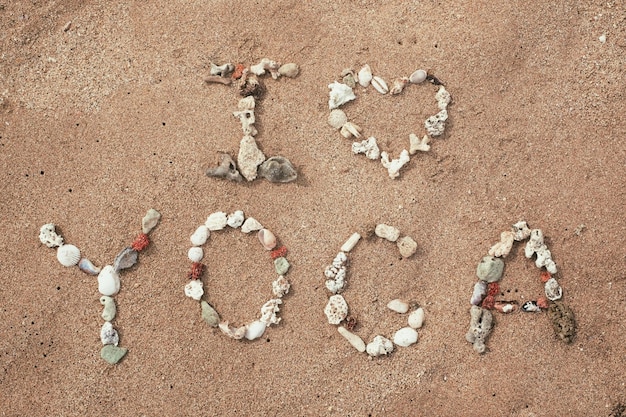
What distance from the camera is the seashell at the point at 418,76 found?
5.52 m

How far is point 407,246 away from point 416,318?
28.1 inches

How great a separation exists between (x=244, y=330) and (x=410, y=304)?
1650 mm

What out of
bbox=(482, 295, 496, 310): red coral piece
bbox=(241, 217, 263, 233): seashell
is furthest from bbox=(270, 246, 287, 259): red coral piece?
bbox=(482, 295, 496, 310): red coral piece

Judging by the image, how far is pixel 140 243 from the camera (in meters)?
5.46

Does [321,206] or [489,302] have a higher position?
[321,206]

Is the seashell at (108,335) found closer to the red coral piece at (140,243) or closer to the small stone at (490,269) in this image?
the red coral piece at (140,243)

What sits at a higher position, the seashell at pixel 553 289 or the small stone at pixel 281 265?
the seashell at pixel 553 289

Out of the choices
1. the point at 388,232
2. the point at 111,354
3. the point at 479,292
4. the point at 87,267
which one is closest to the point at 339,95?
the point at 388,232

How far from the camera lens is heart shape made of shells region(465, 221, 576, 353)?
5.40 meters

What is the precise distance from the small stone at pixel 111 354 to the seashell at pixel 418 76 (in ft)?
12.8

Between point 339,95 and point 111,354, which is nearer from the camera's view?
point 111,354

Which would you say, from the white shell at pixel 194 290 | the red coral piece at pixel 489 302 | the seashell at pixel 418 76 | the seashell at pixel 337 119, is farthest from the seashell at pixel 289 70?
the red coral piece at pixel 489 302

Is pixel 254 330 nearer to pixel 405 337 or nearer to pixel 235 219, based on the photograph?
pixel 235 219

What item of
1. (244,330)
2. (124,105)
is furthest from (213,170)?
(244,330)
